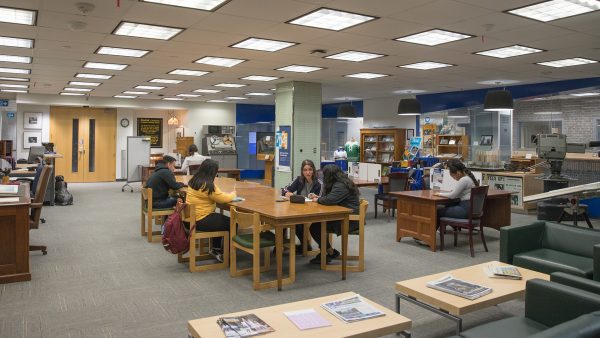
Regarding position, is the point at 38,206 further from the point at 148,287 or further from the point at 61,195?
the point at 61,195

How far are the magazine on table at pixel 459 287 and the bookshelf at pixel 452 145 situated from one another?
976 centimetres

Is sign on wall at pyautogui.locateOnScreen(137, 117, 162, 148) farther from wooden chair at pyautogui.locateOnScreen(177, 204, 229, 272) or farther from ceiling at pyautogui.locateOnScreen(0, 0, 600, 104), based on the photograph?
wooden chair at pyautogui.locateOnScreen(177, 204, 229, 272)

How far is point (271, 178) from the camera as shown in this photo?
597 inches

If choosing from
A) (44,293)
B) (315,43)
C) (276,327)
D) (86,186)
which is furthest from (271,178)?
(276,327)

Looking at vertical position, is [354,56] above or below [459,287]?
above

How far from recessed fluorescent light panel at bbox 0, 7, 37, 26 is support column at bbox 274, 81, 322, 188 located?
632 centimetres

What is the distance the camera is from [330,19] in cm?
575

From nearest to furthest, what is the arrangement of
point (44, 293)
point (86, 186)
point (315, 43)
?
point (44, 293)
point (315, 43)
point (86, 186)

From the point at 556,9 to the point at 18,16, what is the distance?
625 cm

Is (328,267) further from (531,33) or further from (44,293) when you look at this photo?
(531,33)

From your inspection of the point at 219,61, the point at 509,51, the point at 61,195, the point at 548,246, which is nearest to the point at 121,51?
the point at 219,61

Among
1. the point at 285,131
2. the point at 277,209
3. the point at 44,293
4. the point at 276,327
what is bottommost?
the point at 44,293

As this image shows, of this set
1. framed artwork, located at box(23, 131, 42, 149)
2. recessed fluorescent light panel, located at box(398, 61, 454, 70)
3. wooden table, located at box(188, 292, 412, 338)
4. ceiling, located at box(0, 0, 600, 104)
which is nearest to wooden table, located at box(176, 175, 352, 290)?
wooden table, located at box(188, 292, 412, 338)

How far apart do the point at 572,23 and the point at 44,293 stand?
6.58 metres
